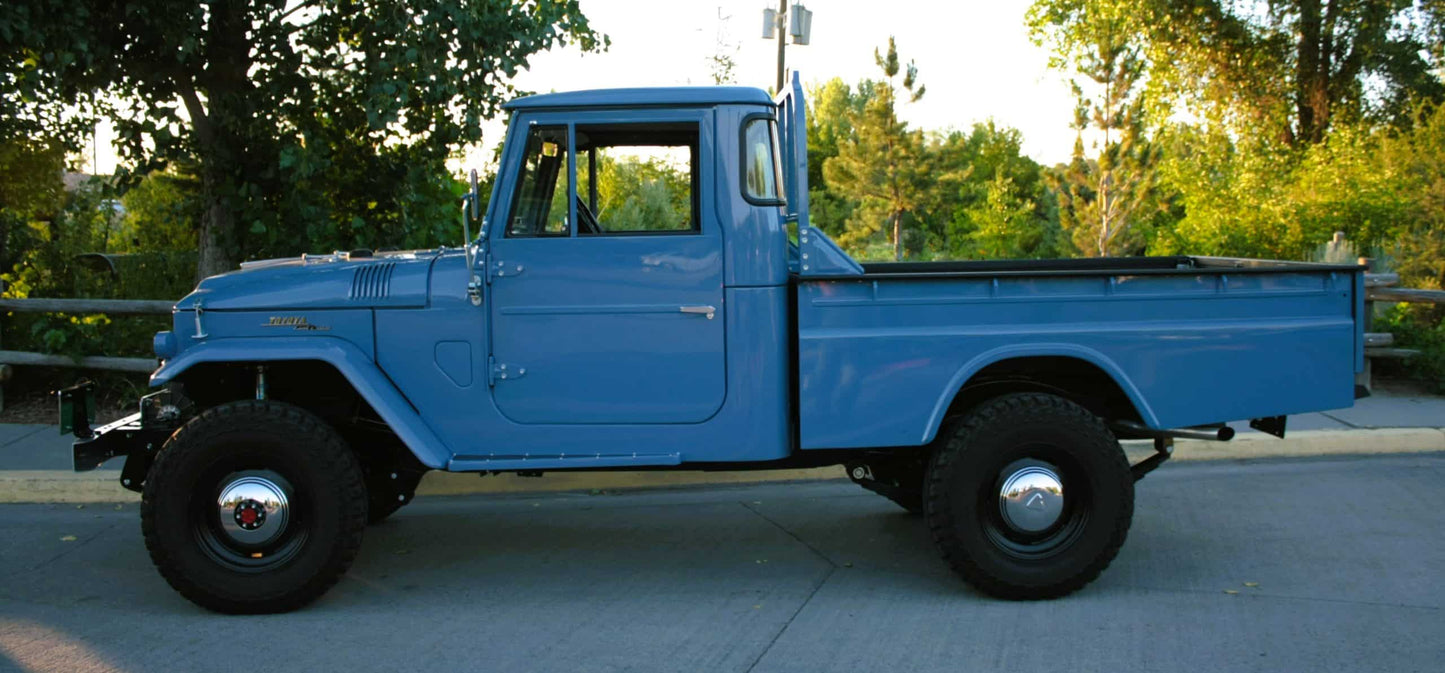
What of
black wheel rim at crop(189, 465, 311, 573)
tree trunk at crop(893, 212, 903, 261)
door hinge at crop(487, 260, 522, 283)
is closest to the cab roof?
door hinge at crop(487, 260, 522, 283)

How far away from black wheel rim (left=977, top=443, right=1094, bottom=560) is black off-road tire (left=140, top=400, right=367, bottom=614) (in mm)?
2727

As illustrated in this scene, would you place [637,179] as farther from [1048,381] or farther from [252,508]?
[252,508]

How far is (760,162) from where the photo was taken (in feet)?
16.8

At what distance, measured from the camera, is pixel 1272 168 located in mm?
20516

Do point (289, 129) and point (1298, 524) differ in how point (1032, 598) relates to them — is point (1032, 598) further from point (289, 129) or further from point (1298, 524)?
point (289, 129)

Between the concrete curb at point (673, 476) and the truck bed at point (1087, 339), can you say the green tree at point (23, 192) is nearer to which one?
the concrete curb at point (673, 476)

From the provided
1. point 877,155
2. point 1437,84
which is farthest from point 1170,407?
point 877,155

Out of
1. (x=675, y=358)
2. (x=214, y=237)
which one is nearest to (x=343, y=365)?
(x=675, y=358)

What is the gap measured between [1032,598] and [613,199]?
2647mm

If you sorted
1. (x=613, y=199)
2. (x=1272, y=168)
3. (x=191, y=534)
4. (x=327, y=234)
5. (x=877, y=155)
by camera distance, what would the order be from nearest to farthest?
(x=191, y=534), (x=613, y=199), (x=327, y=234), (x=1272, y=168), (x=877, y=155)

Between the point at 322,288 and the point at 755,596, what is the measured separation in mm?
2350

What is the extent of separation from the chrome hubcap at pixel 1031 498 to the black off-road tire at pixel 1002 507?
0.9 inches

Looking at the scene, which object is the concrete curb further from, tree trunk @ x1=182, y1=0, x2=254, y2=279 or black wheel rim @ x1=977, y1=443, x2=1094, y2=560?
tree trunk @ x1=182, y1=0, x2=254, y2=279

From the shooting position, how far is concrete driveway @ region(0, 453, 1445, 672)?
174 inches
